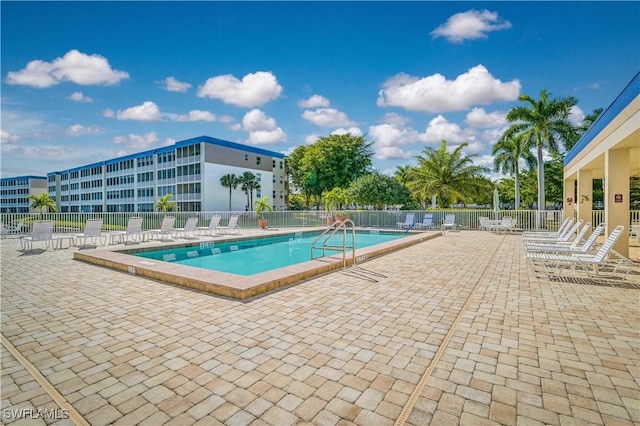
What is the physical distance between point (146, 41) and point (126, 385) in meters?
14.2

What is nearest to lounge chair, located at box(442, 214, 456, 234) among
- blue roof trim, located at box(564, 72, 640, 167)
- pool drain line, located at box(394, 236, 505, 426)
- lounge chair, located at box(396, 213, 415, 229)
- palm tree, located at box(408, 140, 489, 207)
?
lounge chair, located at box(396, 213, 415, 229)

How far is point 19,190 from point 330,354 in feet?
327

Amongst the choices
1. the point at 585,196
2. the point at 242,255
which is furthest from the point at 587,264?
the point at 242,255

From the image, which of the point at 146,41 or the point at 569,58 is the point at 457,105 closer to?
the point at 569,58

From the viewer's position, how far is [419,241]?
1256 centimetres

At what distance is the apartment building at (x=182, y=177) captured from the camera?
122 feet

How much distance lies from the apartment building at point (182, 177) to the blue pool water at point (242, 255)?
25352 millimetres

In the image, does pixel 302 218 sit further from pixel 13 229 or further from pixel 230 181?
pixel 230 181

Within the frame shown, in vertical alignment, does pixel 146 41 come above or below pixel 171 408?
above

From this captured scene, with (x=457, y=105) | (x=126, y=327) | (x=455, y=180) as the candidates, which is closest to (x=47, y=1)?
(x=126, y=327)

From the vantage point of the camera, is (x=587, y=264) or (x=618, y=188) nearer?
(x=587, y=264)

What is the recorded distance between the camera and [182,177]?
3853 cm

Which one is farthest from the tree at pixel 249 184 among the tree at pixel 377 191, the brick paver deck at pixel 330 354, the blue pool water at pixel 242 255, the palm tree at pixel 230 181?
the brick paver deck at pixel 330 354

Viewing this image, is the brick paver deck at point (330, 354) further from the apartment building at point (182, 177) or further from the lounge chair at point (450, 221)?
the apartment building at point (182, 177)
